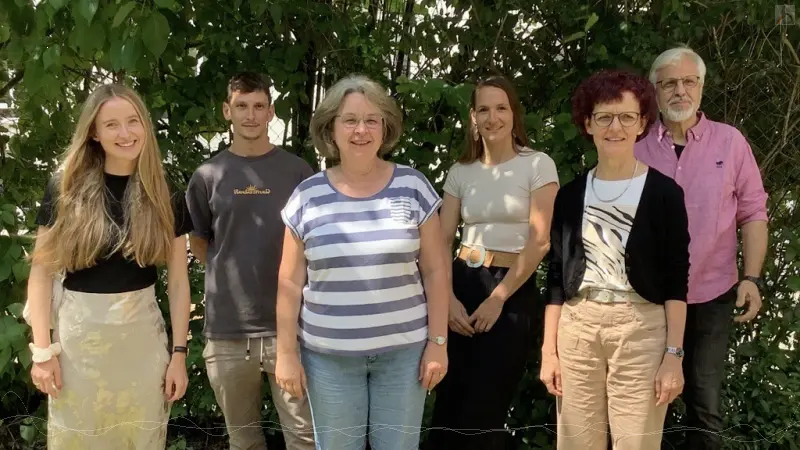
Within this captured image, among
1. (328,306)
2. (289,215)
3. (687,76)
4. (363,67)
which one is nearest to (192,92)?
(363,67)

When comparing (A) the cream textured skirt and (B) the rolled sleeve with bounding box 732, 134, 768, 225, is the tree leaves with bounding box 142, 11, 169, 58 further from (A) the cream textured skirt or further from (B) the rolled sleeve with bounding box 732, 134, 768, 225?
(B) the rolled sleeve with bounding box 732, 134, 768, 225

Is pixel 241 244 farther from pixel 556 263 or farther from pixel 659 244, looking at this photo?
pixel 659 244

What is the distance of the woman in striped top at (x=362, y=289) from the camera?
2.16m

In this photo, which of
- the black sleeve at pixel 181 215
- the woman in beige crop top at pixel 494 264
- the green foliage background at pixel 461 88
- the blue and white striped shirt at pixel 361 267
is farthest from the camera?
the green foliage background at pixel 461 88

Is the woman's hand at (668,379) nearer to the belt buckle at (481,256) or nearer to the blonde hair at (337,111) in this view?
the belt buckle at (481,256)

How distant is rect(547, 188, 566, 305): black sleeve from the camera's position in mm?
2414

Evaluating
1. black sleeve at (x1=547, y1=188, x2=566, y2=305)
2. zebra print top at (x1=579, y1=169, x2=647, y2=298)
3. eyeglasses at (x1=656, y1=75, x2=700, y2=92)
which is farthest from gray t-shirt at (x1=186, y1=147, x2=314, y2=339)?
A: eyeglasses at (x1=656, y1=75, x2=700, y2=92)

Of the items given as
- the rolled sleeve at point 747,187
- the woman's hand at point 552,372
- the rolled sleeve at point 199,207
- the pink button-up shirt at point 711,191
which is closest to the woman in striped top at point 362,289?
the woman's hand at point 552,372

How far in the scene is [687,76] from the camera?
2.62m

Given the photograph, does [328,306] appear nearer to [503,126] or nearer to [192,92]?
[503,126]

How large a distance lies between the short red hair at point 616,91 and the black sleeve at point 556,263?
32 centimetres

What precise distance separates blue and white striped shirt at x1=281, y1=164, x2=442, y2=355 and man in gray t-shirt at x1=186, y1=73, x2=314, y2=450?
0.40 meters

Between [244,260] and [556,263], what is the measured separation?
3.64ft

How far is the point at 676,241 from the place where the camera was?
222cm
